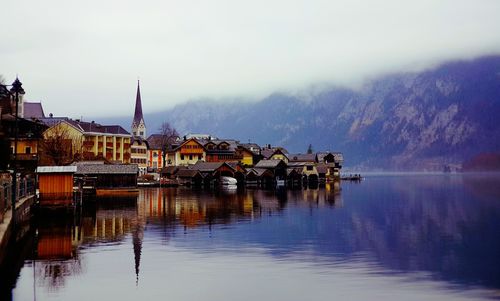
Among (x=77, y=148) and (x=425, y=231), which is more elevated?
(x=77, y=148)

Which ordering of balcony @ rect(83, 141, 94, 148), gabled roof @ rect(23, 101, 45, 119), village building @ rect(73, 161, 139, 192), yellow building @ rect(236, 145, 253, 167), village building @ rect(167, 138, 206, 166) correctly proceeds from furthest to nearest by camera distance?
yellow building @ rect(236, 145, 253, 167) < village building @ rect(167, 138, 206, 166) < gabled roof @ rect(23, 101, 45, 119) < balcony @ rect(83, 141, 94, 148) < village building @ rect(73, 161, 139, 192)

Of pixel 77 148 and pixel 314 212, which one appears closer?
pixel 314 212

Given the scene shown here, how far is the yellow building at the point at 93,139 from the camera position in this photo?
437 ft

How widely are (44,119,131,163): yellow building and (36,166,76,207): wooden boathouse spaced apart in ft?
220

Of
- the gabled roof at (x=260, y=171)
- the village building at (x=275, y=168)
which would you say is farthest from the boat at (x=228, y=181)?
the village building at (x=275, y=168)

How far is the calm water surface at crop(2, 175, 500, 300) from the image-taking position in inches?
1085

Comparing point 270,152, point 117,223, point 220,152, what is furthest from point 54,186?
point 270,152

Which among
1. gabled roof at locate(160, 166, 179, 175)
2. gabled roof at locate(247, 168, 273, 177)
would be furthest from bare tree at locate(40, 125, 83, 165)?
gabled roof at locate(247, 168, 273, 177)

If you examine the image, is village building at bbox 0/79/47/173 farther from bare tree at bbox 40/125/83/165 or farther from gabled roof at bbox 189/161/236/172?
gabled roof at bbox 189/161/236/172

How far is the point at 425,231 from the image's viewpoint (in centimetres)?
5069

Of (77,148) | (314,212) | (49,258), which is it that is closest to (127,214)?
(314,212)

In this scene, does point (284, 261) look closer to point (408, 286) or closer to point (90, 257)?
point (408, 286)

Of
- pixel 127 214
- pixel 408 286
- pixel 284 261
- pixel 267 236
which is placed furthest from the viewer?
pixel 127 214

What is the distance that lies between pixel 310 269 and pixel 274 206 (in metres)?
44.4
